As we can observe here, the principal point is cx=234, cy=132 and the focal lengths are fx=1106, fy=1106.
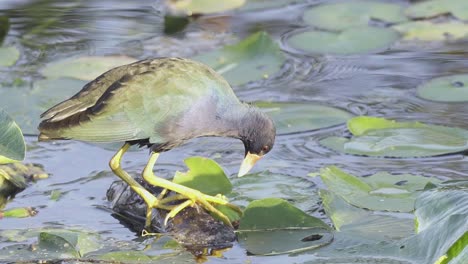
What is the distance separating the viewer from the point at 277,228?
375cm

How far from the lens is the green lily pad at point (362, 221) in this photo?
11.8 feet

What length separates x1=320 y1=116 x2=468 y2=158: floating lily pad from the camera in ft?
14.4

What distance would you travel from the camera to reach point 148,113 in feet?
12.8

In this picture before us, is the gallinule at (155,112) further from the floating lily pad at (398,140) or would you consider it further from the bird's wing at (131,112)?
the floating lily pad at (398,140)

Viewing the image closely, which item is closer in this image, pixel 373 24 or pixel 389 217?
pixel 389 217

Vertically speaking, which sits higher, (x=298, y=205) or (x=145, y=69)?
(x=145, y=69)

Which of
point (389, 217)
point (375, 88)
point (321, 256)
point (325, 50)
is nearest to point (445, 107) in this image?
point (375, 88)

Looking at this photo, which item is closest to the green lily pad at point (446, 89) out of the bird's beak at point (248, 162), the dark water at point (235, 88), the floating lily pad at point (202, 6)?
the dark water at point (235, 88)

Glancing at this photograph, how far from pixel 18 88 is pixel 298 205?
1.84 m

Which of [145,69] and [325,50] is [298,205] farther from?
[325,50]

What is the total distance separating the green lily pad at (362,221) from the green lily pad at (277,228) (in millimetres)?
57

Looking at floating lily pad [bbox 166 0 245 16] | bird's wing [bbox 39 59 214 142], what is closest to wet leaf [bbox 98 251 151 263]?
bird's wing [bbox 39 59 214 142]

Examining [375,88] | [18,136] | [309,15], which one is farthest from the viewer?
[309,15]

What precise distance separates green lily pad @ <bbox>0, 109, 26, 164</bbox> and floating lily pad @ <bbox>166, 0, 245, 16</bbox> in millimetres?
3352
